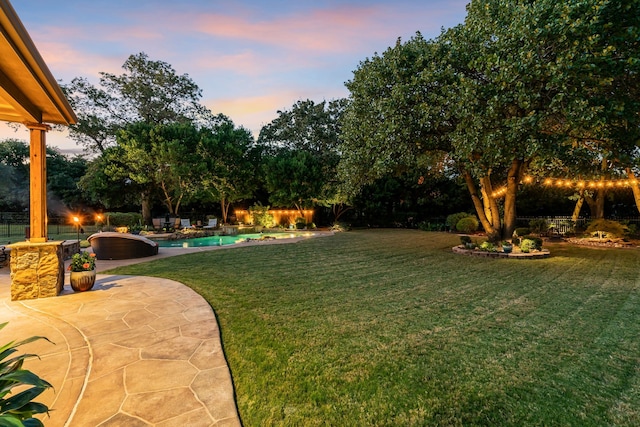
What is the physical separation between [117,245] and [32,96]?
546 cm

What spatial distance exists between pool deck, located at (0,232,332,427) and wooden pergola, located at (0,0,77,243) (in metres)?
1.75

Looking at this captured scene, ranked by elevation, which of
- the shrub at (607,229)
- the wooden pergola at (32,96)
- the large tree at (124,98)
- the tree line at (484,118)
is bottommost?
the shrub at (607,229)

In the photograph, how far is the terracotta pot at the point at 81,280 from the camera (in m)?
5.09

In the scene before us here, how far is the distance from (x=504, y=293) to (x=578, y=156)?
4.73 metres

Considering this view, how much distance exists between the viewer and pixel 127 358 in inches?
113

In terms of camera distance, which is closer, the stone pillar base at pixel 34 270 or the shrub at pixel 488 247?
the stone pillar base at pixel 34 270

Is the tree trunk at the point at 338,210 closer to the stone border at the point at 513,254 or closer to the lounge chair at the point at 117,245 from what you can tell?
the stone border at the point at 513,254

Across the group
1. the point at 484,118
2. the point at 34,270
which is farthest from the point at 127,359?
the point at 484,118

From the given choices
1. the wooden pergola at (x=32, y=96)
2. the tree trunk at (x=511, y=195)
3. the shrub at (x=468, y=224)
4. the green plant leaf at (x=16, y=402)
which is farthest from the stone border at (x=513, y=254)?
the wooden pergola at (x=32, y=96)

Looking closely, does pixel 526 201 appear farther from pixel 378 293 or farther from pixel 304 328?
pixel 304 328

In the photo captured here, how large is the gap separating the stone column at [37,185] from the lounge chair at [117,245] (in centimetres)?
390

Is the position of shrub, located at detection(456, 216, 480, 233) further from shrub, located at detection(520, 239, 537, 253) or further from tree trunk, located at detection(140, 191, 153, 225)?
tree trunk, located at detection(140, 191, 153, 225)

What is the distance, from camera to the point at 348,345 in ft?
10.5

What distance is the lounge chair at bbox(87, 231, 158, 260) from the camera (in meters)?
8.50
